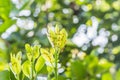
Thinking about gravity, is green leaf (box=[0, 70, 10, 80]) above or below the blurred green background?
below

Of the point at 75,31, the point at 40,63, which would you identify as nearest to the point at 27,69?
the point at 40,63

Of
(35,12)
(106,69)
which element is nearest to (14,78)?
(106,69)

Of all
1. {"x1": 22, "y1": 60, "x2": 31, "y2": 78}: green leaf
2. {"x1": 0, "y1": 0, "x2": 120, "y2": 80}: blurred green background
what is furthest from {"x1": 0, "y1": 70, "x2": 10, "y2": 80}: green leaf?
{"x1": 0, "y1": 0, "x2": 120, "y2": 80}: blurred green background

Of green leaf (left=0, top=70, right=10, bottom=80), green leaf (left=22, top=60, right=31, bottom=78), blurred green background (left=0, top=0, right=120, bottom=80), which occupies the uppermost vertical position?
blurred green background (left=0, top=0, right=120, bottom=80)

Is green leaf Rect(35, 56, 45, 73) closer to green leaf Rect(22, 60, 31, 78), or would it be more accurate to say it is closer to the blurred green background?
green leaf Rect(22, 60, 31, 78)

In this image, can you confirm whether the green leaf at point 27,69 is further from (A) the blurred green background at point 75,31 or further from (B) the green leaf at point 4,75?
(A) the blurred green background at point 75,31

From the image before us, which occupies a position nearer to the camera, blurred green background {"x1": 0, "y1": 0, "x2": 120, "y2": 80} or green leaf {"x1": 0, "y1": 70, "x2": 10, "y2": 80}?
green leaf {"x1": 0, "y1": 70, "x2": 10, "y2": 80}

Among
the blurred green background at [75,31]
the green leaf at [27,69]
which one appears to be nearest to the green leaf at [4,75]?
the green leaf at [27,69]

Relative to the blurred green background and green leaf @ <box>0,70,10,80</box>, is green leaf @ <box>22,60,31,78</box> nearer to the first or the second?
green leaf @ <box>0,70,10,80</box>
